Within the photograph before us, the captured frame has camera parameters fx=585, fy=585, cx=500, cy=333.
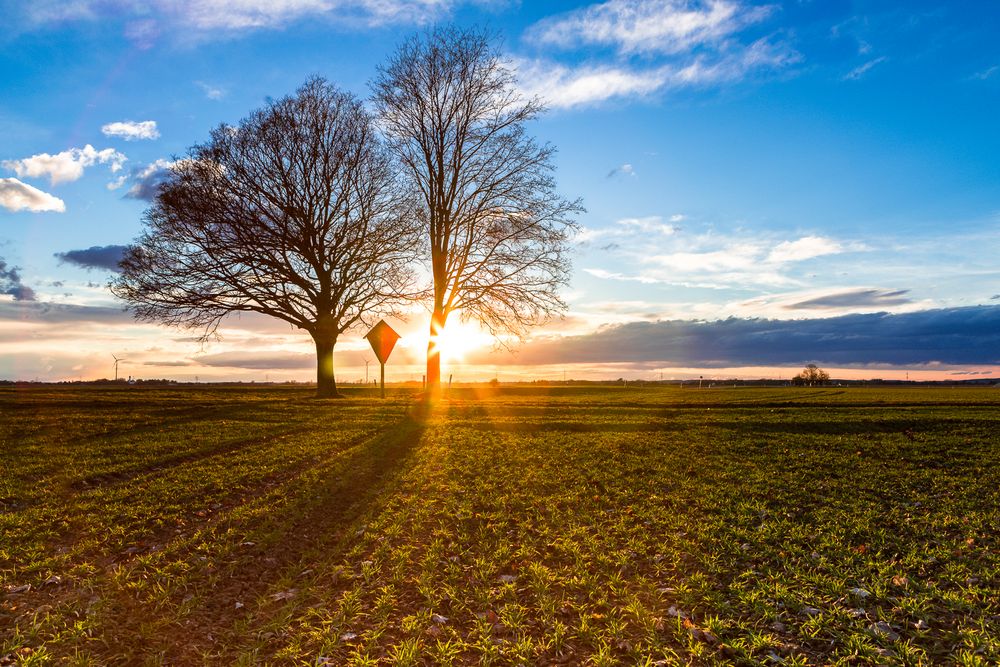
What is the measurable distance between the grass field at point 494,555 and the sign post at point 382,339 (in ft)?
32.6

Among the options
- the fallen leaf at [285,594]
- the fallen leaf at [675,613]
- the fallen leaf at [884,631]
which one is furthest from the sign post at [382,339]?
the fallen leaf at [884,631]

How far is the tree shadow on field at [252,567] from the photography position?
5465mm

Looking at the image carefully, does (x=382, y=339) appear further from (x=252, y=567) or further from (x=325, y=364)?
(x=252, y=567)

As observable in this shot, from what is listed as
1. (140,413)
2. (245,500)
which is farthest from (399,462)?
(140,413)

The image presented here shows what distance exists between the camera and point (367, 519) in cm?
914

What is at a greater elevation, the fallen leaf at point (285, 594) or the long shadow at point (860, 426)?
the fallen leaf at point (285, 594)

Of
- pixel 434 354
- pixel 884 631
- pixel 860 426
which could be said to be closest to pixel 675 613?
pixel 884 631

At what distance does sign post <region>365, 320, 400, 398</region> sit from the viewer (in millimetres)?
25297

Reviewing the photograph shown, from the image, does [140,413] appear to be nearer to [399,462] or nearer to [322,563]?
[399,462]

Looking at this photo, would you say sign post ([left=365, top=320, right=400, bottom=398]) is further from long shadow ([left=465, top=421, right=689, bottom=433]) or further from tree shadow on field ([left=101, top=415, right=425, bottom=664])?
tree shadow on field ([left=101, top=415, right=425, bottom=664])

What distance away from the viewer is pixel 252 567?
7.16m

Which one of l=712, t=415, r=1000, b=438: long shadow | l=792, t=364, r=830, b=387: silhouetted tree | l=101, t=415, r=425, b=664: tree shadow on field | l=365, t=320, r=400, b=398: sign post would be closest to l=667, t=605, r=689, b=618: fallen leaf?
l=101, t=415, r=425, b=664: tree shadow on field

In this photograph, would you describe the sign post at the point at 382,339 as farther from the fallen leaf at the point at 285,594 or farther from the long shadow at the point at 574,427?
the fallen leaf at the point at 285,594

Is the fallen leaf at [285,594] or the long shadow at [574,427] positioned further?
the long shadow at [574,427]
